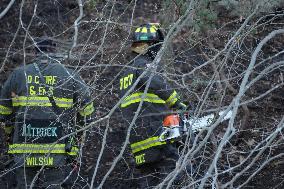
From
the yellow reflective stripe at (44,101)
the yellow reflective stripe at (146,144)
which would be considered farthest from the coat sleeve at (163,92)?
the yellow reflective stripe at (44,101)

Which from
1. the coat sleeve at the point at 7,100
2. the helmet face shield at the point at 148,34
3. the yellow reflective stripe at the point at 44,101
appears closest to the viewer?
the yellow reflective stripe at the point at 44,101

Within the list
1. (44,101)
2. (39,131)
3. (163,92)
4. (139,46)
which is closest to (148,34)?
(139,46)

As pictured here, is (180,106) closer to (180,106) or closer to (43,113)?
(180,106)

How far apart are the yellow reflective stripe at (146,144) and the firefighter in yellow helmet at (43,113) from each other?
65 cm

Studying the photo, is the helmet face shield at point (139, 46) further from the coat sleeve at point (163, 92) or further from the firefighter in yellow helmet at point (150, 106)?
the coat sleeve at point (163, 92)

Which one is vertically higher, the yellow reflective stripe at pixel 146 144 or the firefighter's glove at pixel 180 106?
the firefighter's glove at pixel 180 106

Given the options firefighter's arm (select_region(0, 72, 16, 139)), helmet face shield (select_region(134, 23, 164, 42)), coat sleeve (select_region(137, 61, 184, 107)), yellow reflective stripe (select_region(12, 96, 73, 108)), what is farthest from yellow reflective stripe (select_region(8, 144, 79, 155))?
helmet face shield (select_region(134, 23, 164, 42))

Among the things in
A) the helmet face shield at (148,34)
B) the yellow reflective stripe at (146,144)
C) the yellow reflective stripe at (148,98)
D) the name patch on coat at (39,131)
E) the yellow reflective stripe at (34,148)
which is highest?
the helmet face shield at (148,34)

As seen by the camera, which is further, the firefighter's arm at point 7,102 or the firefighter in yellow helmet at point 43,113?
the firefighter's arm at point 7,102

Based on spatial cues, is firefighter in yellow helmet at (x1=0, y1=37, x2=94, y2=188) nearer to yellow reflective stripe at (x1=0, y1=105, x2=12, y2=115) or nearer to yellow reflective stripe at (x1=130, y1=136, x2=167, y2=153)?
yellow reflective stripe at (x1=0, y1=105, x2=12, y2=115)

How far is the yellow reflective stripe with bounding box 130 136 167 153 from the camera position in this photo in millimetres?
6648

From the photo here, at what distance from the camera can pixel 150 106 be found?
653cm

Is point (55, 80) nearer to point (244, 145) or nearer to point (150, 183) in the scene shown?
point (150, 183)

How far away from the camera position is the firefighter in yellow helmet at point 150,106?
653 cm
